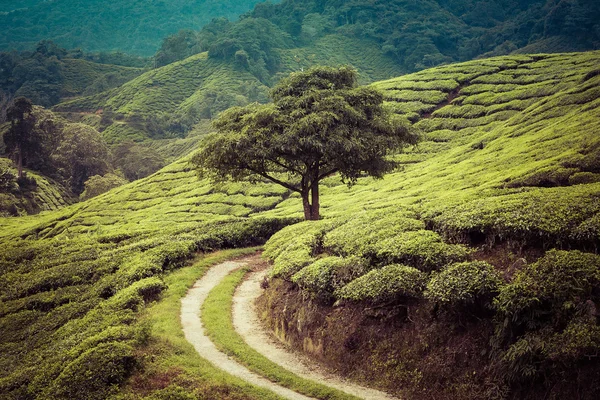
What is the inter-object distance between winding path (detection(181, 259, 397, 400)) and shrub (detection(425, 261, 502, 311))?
98.9 inches

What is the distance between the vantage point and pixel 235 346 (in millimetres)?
14289

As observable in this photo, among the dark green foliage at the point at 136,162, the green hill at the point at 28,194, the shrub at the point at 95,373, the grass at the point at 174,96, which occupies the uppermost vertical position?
the grass at the point at 174,96

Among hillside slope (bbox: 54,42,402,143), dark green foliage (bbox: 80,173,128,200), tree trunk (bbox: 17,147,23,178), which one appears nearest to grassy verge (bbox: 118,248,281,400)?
dark green foliage (bbox: 80,173,128,200)

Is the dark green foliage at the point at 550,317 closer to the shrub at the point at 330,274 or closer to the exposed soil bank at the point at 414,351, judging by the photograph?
the exposed soil bank at the point at 414,351

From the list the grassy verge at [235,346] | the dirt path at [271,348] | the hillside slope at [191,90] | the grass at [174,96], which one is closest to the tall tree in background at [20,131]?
the grass at [174,96]

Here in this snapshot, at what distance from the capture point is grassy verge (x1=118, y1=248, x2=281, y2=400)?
1130 cm

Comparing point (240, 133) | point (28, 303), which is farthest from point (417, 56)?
point (28, 303)

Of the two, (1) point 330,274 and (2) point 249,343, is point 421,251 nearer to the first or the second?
(1) point 330,274

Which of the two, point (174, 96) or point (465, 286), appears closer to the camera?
point (465, 286)

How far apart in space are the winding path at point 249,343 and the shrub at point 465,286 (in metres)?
2.51

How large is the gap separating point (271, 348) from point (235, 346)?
1056mm

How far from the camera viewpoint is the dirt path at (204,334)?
12031 mm

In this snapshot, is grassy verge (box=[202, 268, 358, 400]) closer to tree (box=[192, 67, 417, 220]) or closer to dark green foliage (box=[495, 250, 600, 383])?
dark green foliage (box=[495, 250, 600, 383])

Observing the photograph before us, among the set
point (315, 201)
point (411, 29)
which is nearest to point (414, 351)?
point (315, 201)
